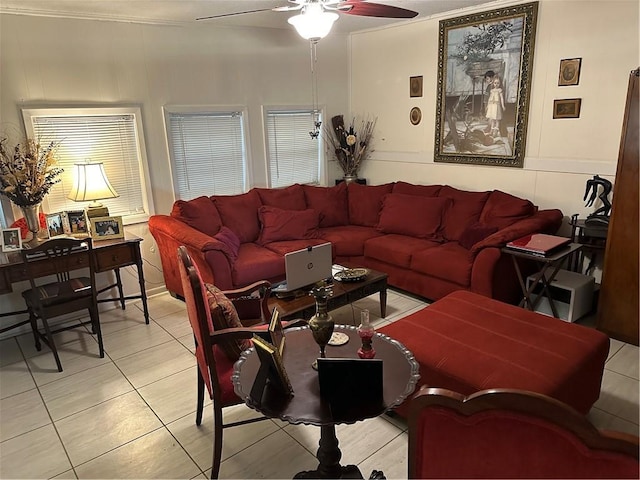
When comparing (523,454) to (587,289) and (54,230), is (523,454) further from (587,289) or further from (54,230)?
(54,230)

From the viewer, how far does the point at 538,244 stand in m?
3.30

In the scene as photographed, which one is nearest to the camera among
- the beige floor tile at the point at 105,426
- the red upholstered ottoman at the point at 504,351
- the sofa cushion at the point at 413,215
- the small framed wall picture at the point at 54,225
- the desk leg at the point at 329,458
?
the desk leg at the point at 329,458

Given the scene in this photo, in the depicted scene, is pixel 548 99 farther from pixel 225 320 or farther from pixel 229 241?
pixel 225 320

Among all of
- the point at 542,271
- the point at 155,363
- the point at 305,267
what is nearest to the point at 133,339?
the point at 155,363

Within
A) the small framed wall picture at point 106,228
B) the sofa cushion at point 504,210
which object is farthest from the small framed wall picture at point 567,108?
the small framed wall picture at point 106,228

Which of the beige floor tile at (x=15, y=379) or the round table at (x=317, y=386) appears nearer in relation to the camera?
the round table at (x=317, y=386)

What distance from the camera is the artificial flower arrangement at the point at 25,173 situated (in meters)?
3.29

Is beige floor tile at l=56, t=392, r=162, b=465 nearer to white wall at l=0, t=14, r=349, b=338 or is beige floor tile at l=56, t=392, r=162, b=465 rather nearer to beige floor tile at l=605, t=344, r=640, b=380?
white wall at l=0, t=14, r=349, b=338

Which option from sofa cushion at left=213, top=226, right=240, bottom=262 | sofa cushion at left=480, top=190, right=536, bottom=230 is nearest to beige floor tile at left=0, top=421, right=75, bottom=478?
sofa cushion at left=213, top=226, right=240, bottom=262

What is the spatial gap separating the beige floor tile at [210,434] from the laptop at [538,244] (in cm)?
223

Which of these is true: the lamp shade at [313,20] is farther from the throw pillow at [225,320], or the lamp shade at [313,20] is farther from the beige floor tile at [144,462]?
the beige floor tile at [144,462]

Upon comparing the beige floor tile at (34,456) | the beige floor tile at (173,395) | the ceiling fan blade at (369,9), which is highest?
the ceiling fan blade at (369,9)

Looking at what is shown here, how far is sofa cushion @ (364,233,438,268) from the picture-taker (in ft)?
13.1

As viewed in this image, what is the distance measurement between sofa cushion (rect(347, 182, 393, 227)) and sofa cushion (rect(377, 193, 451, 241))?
17 centimetres
